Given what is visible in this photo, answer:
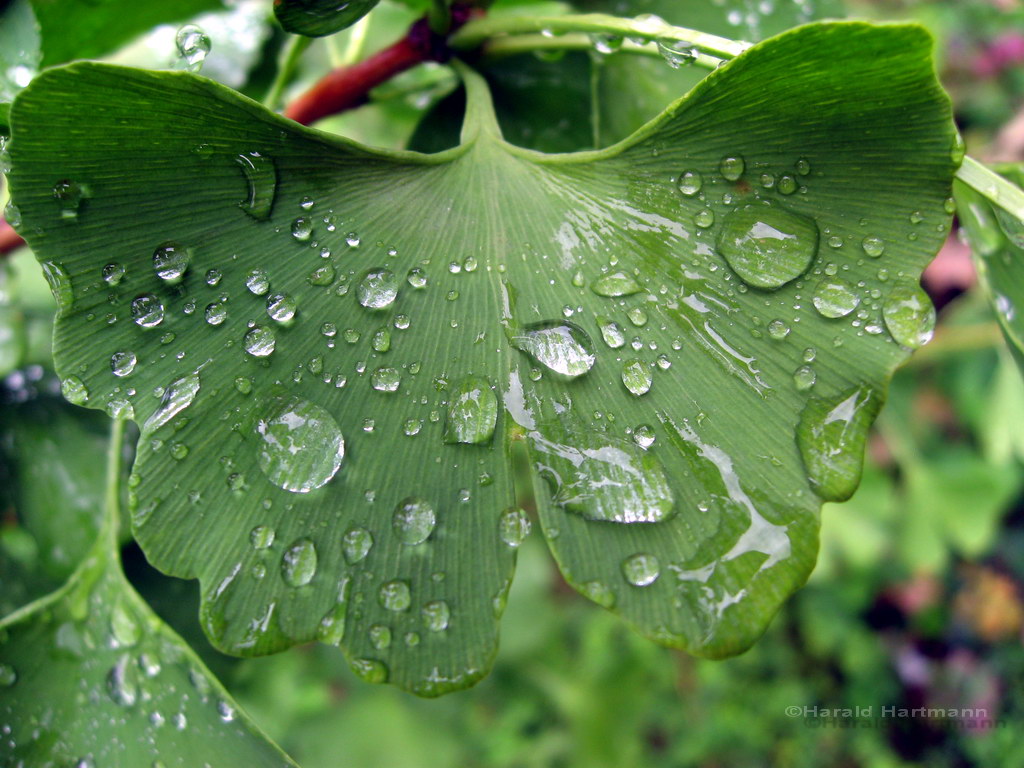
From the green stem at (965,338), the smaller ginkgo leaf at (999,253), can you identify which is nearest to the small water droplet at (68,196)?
the smaller ginkgo leaf at (999,253)

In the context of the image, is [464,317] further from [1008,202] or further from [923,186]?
[1008,202]

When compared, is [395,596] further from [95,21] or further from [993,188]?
[95,21]

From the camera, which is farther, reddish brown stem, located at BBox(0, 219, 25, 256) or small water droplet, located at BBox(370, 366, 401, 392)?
reddish brown stem, located at BBox(0, 219, 25, 256)

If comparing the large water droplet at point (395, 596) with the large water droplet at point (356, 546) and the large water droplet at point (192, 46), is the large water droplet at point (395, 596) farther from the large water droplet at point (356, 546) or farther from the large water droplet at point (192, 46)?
the large water droplet at point (192, 46)

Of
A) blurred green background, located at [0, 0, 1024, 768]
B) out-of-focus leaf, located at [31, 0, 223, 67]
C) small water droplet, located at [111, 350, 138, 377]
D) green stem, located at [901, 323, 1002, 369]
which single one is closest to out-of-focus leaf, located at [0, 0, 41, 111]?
out-of-focus leaf, located at [31, 0, 223, 67]

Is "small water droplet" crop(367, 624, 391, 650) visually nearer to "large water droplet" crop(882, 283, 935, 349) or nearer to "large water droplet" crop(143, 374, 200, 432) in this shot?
"large water droplet" crop(143, 374, 200, 432)

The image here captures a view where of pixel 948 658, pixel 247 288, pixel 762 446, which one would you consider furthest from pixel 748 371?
pixel 948 658
